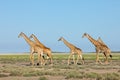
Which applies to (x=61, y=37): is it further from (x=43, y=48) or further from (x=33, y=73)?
(x=33, y=73)

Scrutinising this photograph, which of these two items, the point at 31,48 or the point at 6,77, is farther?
the point at 31,48

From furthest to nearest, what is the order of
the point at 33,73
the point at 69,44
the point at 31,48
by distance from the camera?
1. the point at 69,44
2. the point at 31,48
3. the point at 33,73

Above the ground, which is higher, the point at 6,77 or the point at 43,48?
the point at 43,48

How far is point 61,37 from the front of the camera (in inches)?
1668

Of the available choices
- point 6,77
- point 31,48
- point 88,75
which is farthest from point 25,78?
point 31,48

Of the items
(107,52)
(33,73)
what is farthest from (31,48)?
(33,73)

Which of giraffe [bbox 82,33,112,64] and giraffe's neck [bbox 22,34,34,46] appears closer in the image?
giraffe's neck [bbox 22,34,34,46]

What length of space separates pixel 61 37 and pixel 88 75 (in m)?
17.5

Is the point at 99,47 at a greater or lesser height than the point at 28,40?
lesser

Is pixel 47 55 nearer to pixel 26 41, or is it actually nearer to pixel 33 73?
pixel 26 41

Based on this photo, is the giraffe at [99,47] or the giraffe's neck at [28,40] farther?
the giraffe at [99,47]

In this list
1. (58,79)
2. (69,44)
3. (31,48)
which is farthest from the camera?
(69,44)

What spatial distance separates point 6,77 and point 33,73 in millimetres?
1798

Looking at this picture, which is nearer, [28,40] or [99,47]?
[28,40]
